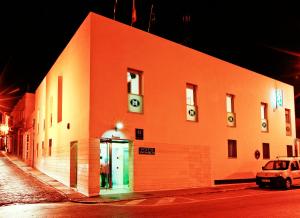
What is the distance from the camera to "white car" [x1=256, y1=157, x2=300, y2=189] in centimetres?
1828

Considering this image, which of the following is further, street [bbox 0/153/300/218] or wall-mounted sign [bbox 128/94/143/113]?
wall-mounted sign [bbox 128/94/143/113]

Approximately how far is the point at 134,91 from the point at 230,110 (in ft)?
26.9

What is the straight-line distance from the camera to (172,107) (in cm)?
1867

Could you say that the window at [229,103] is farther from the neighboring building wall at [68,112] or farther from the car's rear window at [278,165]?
the neighboring building wall at [68,112]

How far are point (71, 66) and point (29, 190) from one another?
6.81 m

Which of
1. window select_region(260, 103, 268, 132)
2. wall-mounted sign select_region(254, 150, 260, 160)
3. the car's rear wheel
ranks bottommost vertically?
the car's rear wheel

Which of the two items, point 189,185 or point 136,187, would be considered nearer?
point 136,187

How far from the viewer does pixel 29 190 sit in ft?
51.9

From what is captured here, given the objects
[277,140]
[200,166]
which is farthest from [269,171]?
[277,140]

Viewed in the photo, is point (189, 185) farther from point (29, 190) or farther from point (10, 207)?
point (10, 207)

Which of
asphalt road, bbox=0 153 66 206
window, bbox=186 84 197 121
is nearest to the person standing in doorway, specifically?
asphalt road, bbox=0 153 66 206

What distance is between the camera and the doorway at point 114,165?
17062 mm

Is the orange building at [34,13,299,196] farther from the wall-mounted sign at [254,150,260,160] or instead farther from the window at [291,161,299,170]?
the window at [291,161,299,170]

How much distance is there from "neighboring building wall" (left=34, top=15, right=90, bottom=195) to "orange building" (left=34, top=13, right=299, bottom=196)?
0.17 feet
